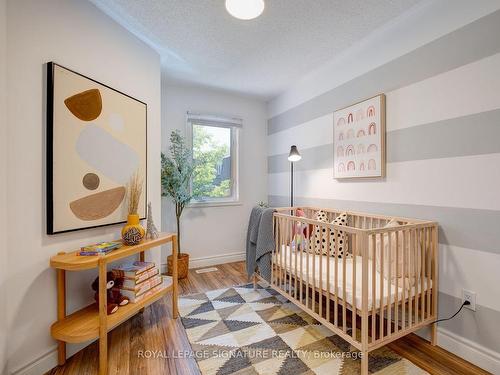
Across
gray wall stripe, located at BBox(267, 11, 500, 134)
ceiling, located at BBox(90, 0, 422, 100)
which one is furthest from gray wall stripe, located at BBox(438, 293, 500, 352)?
ceiling, located at BBox(90, 0, 422, 100)

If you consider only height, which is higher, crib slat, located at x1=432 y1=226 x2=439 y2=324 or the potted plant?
the potted plant

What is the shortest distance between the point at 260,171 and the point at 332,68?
1673 mm

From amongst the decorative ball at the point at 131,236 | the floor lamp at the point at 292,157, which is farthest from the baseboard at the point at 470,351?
the decorative ball at the point at 131,236

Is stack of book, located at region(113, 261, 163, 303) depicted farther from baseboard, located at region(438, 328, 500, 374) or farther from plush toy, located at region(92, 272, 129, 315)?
baseboard, located at region(438, 328, 500, 374)

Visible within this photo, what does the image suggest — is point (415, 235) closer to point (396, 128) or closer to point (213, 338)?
point (396, 128)

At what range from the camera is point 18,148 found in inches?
51.8

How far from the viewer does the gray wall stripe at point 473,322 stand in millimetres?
1418

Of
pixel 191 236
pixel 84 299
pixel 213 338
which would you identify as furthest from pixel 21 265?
pixel 191 236

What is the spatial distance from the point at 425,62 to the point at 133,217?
234 centimetres

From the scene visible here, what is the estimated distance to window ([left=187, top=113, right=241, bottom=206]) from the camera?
3.24 metres

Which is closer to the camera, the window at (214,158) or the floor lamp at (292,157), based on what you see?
the floor lamp at (292,157)

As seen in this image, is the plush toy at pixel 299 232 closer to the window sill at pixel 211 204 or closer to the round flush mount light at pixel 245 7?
the window sill at pixel 211 204

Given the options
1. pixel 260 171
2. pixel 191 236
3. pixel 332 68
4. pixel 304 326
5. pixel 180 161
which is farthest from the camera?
pixel 260 171

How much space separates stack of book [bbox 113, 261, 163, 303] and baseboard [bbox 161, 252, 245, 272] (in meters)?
1.25
